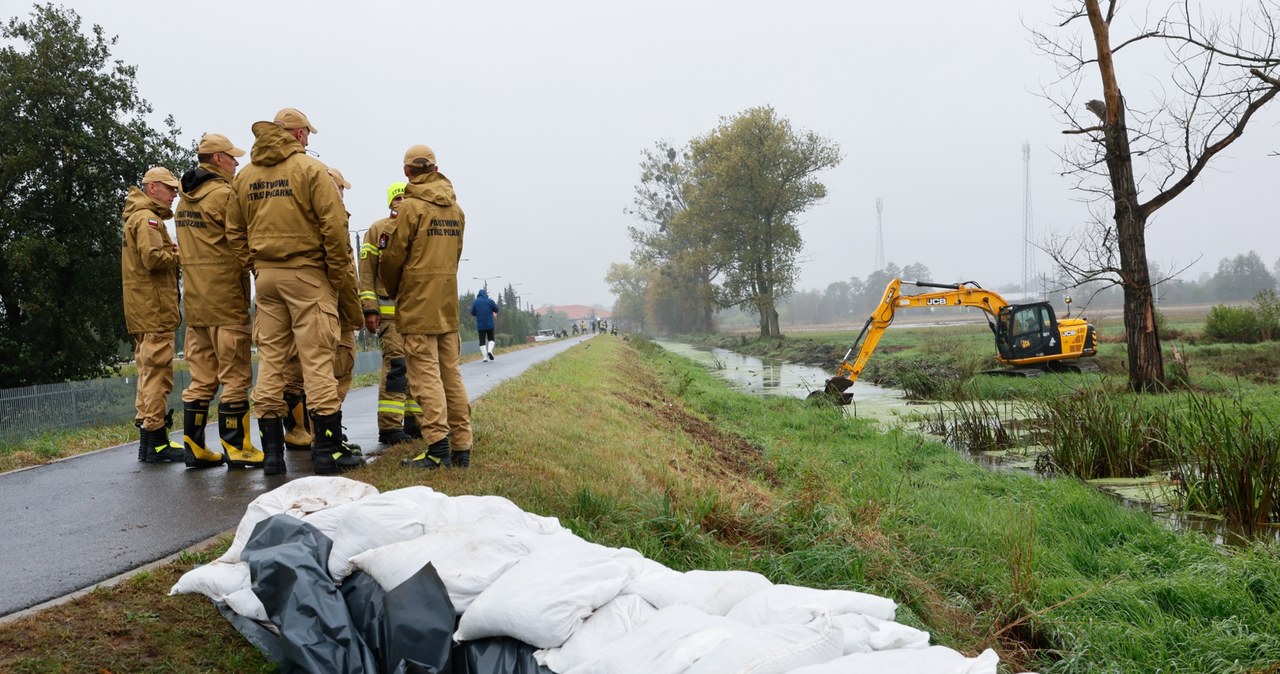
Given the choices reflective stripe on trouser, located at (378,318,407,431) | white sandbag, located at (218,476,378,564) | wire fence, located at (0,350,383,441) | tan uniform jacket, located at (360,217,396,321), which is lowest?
wire fence, located at (0,350,383,441)

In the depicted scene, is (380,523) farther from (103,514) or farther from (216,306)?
(216,306)

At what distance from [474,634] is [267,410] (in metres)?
3.49

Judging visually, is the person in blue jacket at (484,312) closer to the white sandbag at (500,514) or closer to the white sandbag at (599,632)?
the white sandbag at (500,514)

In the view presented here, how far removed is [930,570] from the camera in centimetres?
541

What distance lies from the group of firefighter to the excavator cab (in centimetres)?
1631

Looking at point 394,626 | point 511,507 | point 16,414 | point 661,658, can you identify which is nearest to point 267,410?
point 511,507

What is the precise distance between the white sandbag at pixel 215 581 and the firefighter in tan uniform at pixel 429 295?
2.30 m

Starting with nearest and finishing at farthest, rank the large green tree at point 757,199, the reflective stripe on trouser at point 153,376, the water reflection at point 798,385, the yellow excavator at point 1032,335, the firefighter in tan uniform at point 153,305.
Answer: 1. the firefighter in tan uniform at point 153,305
2. the reflective stripe on trouser at point 153,376
3. the water reflection at point 798,385
4. the yellow excavator at point 1032,335
5. the large green tree at point 757,199

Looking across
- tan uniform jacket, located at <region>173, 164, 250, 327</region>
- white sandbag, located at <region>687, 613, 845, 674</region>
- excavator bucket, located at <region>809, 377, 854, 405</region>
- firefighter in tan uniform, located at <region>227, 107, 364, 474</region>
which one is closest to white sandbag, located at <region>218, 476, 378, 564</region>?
firefighter in tan uniform, located at <region>227, 107, 364, 474</region>

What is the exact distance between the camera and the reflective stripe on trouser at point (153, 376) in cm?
666

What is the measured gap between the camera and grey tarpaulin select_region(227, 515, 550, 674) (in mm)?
2801

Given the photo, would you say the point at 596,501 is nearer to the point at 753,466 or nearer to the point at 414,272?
the point at 414,272

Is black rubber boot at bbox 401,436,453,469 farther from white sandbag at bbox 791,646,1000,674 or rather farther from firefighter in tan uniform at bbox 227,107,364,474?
white sandbag at bbox 791,646,1000,674

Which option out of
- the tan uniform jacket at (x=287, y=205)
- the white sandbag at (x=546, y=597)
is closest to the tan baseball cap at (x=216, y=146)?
the tan uniform jacket at (x=287, y=205)
